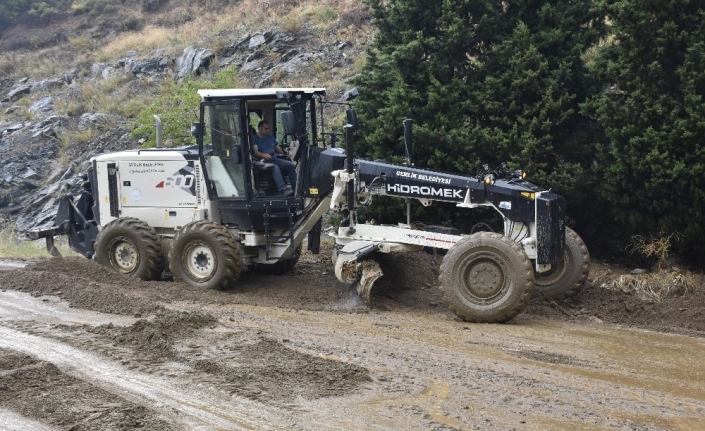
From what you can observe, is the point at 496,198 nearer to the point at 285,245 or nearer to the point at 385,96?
the point at 285,245

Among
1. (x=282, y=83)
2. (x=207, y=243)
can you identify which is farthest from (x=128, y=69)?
(x=207, y=243)

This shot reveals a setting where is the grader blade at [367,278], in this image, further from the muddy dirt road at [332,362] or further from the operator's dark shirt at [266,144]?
the operator's dark shirt at [266,144]

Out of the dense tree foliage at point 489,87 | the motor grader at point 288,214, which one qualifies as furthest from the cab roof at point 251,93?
the dense tree foliage at point 489,87

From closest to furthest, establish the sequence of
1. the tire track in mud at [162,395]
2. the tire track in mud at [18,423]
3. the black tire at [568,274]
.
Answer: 1. the tire track in mud at [18,423]
2. the tire track in mud at [162,395]
3. the black tire at [568,274]

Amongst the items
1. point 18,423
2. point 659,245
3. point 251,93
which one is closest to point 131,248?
point 251,93

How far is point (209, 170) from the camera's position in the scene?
1302cm

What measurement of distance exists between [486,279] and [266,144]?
4.15m

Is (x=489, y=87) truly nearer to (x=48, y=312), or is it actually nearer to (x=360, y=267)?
(x=360, y=267)

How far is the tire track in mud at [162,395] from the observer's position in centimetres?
659

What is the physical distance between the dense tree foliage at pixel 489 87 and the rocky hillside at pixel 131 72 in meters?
7.84

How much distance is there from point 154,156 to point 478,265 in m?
5.62

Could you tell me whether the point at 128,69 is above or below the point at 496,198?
above

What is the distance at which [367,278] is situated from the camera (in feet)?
37.9

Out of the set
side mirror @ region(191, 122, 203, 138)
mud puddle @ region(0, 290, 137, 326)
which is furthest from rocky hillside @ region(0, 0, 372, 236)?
mud puddle @ region(0, 290, 137, 326)
